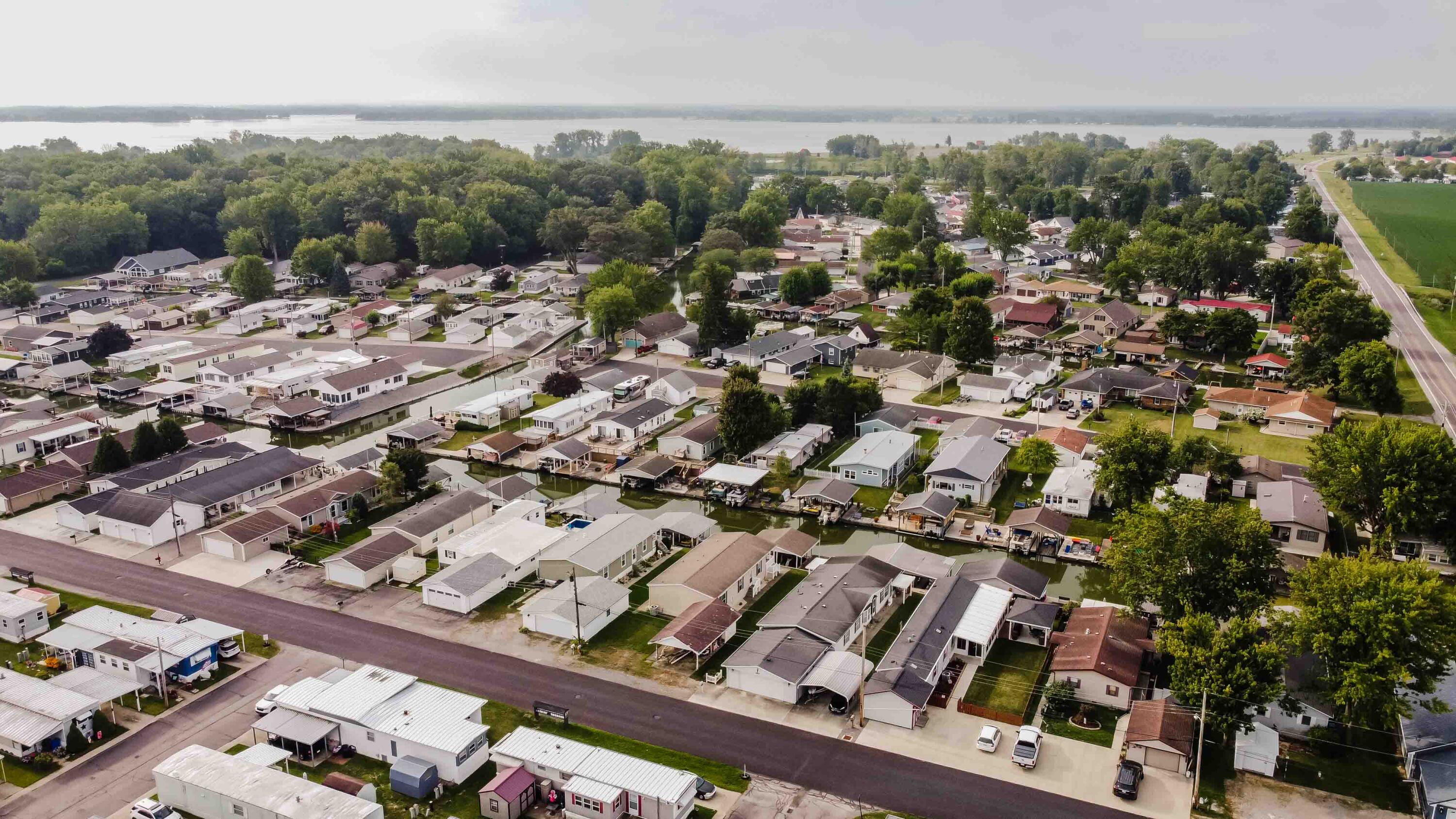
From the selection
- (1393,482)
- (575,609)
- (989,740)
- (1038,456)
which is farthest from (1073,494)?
(575,609)

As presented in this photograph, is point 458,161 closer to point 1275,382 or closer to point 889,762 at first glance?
point 1275,382

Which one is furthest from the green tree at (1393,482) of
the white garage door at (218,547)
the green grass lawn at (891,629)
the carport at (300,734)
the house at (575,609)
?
the white garage door at (218,547)

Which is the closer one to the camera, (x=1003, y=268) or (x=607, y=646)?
(x=607, y=646)

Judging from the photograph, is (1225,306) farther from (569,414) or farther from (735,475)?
(569,414)

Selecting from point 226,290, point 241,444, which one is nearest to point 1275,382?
point 241,444

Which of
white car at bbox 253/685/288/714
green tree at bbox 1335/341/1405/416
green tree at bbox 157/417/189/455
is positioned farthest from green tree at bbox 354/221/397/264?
green tree at bbox 1335/341/1405/416

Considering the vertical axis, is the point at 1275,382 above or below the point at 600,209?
below

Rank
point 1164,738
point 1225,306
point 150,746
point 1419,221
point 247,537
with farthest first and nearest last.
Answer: point 1419,221
point 1225,306
point 247,537
point 150,746
point 1164,738
